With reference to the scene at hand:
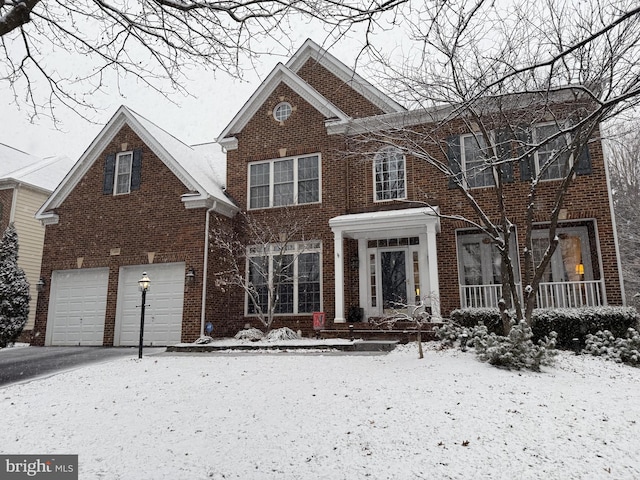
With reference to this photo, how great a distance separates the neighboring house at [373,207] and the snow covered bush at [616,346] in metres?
2.10

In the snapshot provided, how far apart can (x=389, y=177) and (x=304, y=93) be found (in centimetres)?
374

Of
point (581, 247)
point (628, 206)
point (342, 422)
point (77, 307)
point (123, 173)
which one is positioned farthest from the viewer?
point (628, 206)

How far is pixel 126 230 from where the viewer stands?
1316 cm

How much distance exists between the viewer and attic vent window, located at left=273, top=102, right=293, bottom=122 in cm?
1374

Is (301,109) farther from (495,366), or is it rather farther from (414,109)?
(495,366)

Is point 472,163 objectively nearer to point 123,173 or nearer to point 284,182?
point 284,182

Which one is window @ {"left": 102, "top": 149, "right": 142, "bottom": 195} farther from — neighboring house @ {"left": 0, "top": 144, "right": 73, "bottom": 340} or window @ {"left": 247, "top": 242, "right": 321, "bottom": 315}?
neighboring house @ {"left": 0, "top": 144, "right": 73, "bottom": 340}

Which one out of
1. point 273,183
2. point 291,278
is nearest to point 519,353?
point 291,278

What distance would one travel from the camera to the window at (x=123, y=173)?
1368 centimetres

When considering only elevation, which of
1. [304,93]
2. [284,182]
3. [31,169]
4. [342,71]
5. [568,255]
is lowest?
[568,255]

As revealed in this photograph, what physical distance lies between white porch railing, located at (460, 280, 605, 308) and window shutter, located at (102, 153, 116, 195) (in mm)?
10813

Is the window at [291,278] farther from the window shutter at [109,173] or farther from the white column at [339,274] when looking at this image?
the window shutter at [109,173]

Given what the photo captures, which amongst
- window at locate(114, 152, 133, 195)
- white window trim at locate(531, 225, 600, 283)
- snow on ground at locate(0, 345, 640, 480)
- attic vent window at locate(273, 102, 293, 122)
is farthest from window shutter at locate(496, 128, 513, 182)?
window at locate(114, 152, 133, 195)

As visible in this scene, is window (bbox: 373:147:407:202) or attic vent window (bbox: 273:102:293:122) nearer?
window (bbox: 373:147:407:202)
